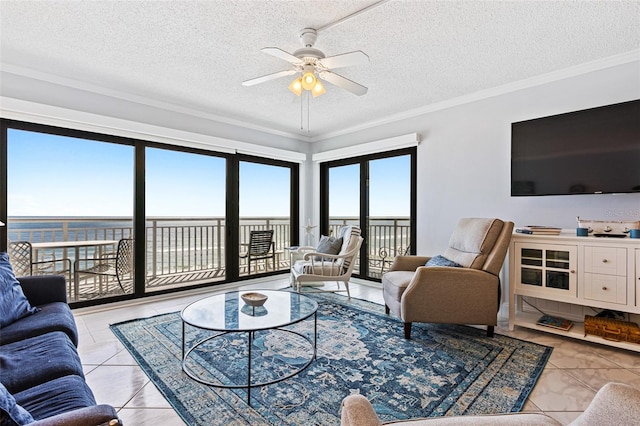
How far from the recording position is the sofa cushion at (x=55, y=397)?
1053mm

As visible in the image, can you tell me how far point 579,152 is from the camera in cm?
272

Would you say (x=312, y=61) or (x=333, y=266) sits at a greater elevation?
(x=312, y=61)

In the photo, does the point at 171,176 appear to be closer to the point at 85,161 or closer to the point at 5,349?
the point at 85,161

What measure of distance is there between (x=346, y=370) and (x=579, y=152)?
8.86ft

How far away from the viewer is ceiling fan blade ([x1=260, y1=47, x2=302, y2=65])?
2.06 meters

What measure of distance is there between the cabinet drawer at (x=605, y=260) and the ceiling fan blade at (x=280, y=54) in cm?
269

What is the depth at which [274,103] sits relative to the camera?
3.83m

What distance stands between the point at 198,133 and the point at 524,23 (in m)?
3.59

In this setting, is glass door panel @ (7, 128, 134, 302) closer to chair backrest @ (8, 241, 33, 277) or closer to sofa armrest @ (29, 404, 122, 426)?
chair backrest @ (8, 241, 33, 277)

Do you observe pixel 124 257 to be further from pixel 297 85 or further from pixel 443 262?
pixel 443 262

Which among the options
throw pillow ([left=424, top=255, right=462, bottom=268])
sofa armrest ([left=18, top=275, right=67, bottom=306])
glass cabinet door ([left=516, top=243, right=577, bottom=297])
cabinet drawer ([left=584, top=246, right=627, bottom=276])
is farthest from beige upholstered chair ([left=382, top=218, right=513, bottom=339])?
sofa armrest ([left=18, top=275, right=67, bottom=306])

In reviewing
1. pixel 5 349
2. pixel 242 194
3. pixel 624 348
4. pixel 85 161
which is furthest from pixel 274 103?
pixel 624 348

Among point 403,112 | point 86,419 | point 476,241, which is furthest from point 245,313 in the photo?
point 403,112

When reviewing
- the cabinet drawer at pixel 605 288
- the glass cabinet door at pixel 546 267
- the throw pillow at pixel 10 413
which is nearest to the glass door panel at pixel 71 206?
the throw pillow at pixel 10 413
